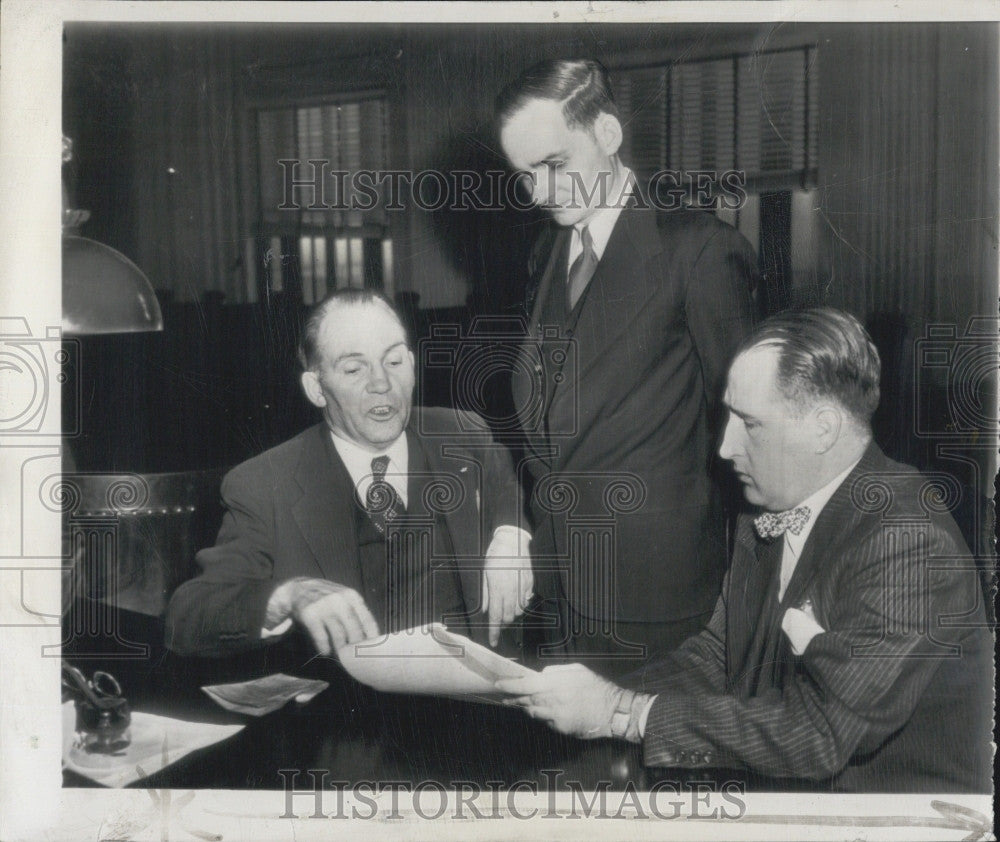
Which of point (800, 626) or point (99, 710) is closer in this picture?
point (800, 626)

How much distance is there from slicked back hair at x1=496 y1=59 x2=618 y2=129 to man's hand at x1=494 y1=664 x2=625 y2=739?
1.45 metres

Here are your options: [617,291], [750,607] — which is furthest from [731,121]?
[750,607]

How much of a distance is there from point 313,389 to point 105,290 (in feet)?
2.06

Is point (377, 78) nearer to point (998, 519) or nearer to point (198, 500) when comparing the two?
point (198, 500)

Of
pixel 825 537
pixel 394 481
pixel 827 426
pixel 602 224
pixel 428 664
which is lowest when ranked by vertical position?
pixel 428 664

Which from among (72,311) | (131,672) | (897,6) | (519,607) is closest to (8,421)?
(72,311)

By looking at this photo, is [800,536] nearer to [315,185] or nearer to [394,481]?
[394,481]

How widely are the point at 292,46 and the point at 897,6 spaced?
5.27 ft

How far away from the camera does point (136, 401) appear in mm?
2631

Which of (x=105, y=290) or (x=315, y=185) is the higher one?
(x=315, y=185)

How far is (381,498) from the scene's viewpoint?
8.55 ft

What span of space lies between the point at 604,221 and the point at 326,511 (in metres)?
1.06

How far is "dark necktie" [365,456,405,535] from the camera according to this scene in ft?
8.54

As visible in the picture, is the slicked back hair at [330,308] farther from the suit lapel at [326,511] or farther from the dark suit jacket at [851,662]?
the dark suit jacket at [851,662]
